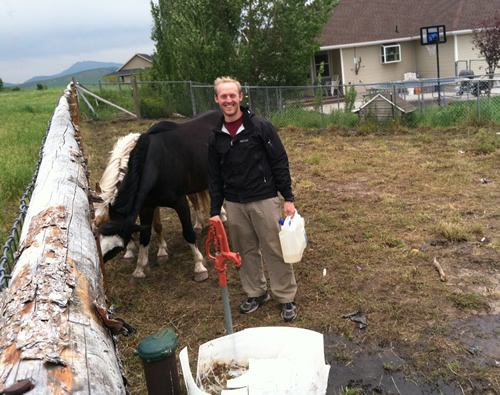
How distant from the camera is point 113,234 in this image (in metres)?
3.89

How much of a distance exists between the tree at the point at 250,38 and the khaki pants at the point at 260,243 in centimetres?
1154

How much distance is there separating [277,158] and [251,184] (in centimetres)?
30

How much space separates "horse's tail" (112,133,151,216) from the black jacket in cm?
79

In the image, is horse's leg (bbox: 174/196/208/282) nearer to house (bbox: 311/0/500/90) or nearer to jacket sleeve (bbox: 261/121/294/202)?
jacket sleeve (bbox: 261/121/294/202)

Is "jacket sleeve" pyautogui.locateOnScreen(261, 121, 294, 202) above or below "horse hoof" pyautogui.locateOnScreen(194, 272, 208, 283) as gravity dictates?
above

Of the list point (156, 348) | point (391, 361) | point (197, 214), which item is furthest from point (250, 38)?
point (156, 348)

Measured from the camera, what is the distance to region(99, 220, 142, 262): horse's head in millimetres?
3881

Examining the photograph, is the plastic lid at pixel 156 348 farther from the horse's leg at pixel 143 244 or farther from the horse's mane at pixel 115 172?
the horse's leg at pixel 143 244

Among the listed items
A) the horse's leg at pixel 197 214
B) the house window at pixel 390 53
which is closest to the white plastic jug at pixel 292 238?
the horse's leg at pixel 197 214

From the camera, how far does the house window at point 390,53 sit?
2225 cm

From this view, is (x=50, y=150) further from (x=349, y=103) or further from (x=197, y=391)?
(x=349, y=103)

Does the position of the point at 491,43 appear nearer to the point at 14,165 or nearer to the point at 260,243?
the point at 14,165

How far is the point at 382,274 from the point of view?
173 inches

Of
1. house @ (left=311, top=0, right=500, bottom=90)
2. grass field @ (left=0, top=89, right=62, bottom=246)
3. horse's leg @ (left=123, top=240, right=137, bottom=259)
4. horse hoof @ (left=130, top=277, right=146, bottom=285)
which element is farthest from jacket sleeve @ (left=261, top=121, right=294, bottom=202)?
house @ (left=311, top=0, right=500, bottom=90)
